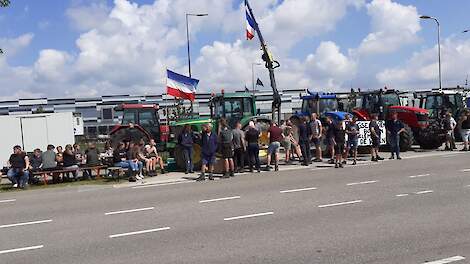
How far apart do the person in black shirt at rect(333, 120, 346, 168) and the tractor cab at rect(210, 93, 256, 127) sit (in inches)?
145

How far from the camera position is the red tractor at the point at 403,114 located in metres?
21.5

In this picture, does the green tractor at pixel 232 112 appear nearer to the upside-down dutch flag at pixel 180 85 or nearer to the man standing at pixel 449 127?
the upside-down dutch flag at pixel 180 85

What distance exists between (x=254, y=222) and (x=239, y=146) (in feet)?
27.0

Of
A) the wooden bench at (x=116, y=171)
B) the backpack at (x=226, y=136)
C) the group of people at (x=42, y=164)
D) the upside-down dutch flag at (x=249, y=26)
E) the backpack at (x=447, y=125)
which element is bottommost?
the wooden bench at (x=116, y=171)

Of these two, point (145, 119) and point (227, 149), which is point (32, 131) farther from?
point (227, 149)

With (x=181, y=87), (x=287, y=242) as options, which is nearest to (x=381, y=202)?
(x=287, y=242)

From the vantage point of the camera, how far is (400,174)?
45.9 ft

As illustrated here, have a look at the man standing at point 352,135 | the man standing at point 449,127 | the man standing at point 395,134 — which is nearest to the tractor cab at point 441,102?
the man standing at point 449,127

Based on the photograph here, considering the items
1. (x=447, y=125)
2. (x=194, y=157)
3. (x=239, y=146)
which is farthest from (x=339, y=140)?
(x=447, y=125)

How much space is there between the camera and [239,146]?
54.4ft

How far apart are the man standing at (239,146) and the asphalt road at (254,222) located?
2508mm

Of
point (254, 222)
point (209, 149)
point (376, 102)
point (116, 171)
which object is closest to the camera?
point (254, 222)

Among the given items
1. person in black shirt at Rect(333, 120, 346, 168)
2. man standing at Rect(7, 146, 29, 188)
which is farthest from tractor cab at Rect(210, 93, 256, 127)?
man standing at Rect(7, 146, 29, 188)

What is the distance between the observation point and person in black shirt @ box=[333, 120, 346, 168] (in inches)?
660
